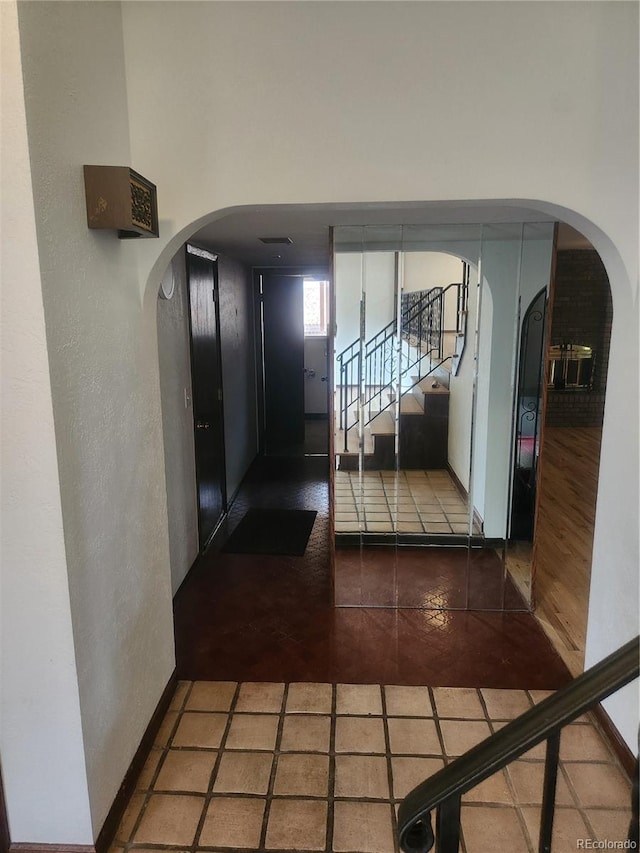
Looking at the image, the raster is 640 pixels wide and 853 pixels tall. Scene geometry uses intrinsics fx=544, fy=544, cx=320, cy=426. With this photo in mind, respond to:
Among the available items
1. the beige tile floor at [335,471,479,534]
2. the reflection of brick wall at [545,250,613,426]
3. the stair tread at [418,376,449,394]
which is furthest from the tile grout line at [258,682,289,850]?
the reflection of brick wall at [545,250,613,426]

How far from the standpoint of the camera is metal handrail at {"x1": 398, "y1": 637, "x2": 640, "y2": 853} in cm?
94

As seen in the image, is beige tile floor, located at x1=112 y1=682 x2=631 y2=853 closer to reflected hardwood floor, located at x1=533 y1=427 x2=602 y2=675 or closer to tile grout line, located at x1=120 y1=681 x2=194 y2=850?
tile grout line, located at x1=120 y1=681 x2=194 y2=850

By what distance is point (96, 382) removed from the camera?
1711mm

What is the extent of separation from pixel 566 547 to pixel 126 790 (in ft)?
11.0

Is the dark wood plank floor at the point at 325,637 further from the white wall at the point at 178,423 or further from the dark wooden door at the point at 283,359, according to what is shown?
the dark wooden door at the point at 283,359

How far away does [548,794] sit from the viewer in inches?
43.8

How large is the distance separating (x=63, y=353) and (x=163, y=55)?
1207mm

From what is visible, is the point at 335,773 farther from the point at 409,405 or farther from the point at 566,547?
the point at 566,547

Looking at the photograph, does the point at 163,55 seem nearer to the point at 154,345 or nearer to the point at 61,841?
the point at 154,345

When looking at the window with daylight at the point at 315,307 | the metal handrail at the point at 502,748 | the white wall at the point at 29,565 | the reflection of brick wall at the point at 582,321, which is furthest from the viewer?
the reflection of brick wall at the point at 582,321

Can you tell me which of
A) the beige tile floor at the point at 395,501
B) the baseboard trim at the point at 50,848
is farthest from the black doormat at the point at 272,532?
the baseboard trim at the point at 50,848

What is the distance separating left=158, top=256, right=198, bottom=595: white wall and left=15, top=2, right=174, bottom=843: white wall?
0.97 metres

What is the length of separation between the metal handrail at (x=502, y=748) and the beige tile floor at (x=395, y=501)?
2.44 m

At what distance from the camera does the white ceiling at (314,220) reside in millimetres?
2131
